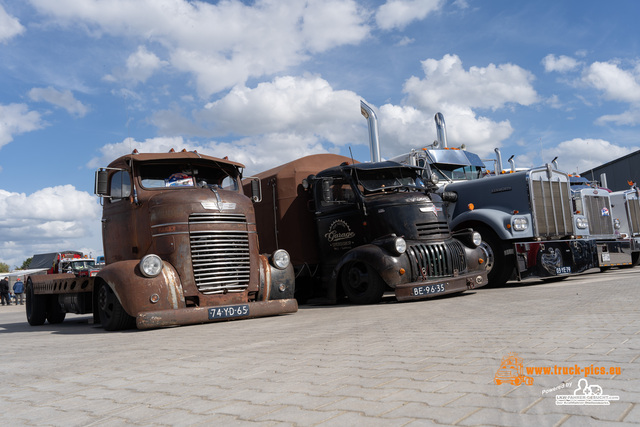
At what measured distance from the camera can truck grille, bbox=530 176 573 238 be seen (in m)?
13.1

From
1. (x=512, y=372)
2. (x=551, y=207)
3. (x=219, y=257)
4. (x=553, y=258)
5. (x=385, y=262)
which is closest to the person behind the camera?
(x=512, y=372)

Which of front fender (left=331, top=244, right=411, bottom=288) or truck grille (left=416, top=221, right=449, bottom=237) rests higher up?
truck grille (left=416, top=221, right=449, bottom=237)

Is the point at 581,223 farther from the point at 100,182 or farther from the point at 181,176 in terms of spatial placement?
the point at 100,182

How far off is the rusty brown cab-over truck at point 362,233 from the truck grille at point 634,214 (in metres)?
11.0

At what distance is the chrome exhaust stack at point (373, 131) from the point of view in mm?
18484

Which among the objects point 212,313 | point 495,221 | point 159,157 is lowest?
point 212,313

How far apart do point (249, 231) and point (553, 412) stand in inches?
265

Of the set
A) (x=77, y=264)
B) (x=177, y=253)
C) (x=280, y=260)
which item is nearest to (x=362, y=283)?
(x=280, y=260)

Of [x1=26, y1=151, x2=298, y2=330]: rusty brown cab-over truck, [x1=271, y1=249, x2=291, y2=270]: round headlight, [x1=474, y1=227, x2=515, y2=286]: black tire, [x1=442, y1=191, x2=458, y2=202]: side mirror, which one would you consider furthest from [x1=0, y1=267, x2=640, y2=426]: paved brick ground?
[x1=442, y1=191, x2=458, y2=202]: side mirror

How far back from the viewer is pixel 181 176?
30.7 ft

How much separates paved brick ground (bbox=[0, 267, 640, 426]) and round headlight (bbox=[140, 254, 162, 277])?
0.96m

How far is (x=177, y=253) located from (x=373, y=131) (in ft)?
39.1

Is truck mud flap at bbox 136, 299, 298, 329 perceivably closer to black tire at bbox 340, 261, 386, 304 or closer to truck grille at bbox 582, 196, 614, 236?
black tire at bbox 340, 261, 386, 304

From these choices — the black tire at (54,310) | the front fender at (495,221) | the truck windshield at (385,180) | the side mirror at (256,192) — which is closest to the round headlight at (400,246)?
the truck windshield at (385,180)
